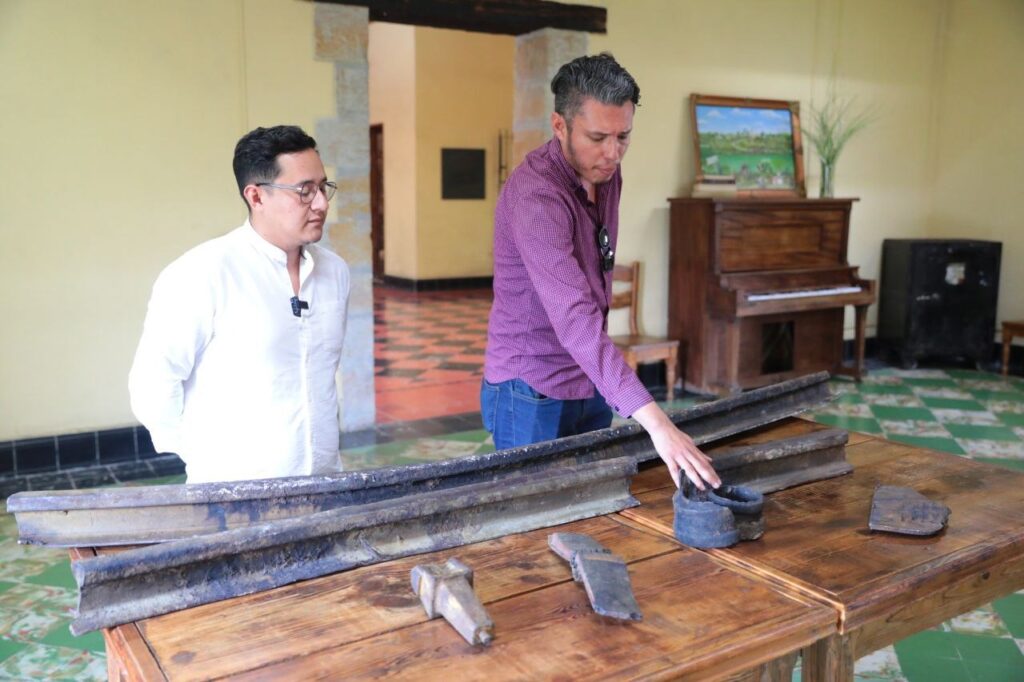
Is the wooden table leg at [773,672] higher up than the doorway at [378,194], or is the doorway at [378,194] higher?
the doorway at [378,194]

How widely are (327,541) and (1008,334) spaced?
705 cm

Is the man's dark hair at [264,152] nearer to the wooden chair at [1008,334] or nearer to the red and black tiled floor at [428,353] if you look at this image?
the red and black tiled floor at [428,353]

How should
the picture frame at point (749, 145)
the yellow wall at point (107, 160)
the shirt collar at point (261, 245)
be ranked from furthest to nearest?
the picture frame at point (749, 145)
the yellow wall at point (107, 160)
the shirt collar at point (261, 245)

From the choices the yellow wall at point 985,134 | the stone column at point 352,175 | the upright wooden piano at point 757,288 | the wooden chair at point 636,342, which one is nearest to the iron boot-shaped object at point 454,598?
the stone column at point 352,175

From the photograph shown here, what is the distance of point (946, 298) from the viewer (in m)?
7.31

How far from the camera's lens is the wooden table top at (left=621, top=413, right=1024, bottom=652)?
61.3 inches

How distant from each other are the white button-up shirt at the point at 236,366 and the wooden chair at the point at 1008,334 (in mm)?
6536

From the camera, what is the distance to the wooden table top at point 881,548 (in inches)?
61.3

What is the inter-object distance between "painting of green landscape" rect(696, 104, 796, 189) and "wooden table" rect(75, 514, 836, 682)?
523 centimetres

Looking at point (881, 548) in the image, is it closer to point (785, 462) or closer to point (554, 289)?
point (785, 462)

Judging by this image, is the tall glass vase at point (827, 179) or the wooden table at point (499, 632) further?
the tall glass vase at point (827, 179)

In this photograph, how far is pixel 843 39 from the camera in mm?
7262

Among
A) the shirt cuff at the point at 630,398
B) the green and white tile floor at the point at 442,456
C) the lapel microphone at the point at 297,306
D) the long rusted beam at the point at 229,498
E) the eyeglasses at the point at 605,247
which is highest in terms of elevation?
the eyeglasses at the point at 605,247

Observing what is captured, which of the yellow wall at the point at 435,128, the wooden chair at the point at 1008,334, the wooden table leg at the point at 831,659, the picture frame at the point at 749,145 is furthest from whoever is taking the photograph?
the yellow wall at the point at 435,128
